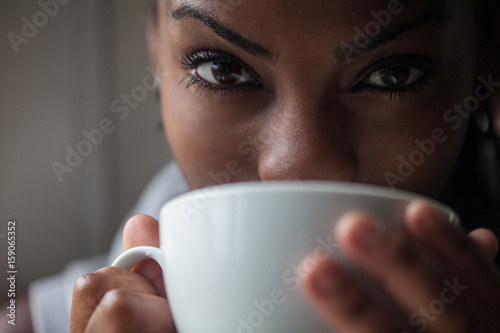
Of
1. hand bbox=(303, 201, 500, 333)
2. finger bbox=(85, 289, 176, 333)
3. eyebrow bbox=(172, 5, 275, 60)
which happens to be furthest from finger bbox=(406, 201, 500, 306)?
eyebrow bbox=(172, 5, 275, 60)

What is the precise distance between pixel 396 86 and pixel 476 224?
15.4 inches

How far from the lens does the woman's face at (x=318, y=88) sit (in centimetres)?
55

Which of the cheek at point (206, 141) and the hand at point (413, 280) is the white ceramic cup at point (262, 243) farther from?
the cheek at point (206, 141)

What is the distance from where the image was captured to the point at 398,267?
0.94 feet

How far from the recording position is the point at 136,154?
4.97 feet

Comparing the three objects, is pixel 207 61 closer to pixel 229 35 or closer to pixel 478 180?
pixel 229 35

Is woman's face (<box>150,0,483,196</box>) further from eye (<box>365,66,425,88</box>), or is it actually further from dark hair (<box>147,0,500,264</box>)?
dark hair (<box>147,0,500,264</box>)

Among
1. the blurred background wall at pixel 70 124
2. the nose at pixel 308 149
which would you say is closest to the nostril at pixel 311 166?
the nose at pixel 308 149

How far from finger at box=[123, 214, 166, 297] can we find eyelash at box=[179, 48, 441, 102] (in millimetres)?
268

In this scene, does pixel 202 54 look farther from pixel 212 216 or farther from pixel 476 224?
pixel 476 224

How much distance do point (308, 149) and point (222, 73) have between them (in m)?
0.22

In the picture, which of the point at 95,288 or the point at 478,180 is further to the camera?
the point at 478,180

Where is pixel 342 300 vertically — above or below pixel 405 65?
below

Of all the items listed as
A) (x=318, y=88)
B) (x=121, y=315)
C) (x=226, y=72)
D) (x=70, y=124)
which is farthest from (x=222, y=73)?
(x=70, y=124)
